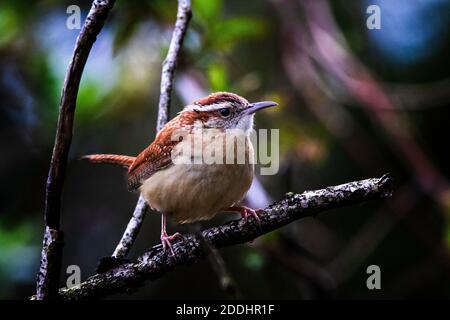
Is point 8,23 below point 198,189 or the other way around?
the other way around

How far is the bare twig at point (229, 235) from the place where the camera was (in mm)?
2307

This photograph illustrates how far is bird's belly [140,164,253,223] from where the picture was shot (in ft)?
9.75

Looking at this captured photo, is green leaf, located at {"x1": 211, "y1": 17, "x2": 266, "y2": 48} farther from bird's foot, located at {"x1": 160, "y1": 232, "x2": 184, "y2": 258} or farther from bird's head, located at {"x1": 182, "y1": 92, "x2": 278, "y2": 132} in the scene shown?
bird's foot, located at {"x1": 160, "y1": 232, "x2": 184, "y2": 258}

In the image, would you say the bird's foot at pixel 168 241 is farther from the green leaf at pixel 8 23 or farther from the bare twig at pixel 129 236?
the green leaf at pixel 8 23

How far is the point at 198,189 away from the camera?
2.97 meters

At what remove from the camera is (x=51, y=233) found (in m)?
2.21

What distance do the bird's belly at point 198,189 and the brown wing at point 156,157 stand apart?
0.55 ft

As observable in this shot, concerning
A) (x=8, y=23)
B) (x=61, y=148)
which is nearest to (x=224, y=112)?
(x=61, y=148)

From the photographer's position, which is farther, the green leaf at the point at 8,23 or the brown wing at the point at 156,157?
the green leaf at the point at 8,23

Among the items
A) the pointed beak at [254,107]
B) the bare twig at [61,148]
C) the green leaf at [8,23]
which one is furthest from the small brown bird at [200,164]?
the green leaf at [8,23]

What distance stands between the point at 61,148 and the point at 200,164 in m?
1.04

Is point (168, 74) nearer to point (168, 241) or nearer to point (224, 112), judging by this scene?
point (224, 112)

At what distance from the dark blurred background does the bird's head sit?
439 millimetres

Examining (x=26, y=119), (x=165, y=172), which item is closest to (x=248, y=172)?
(x=165, y=172)
